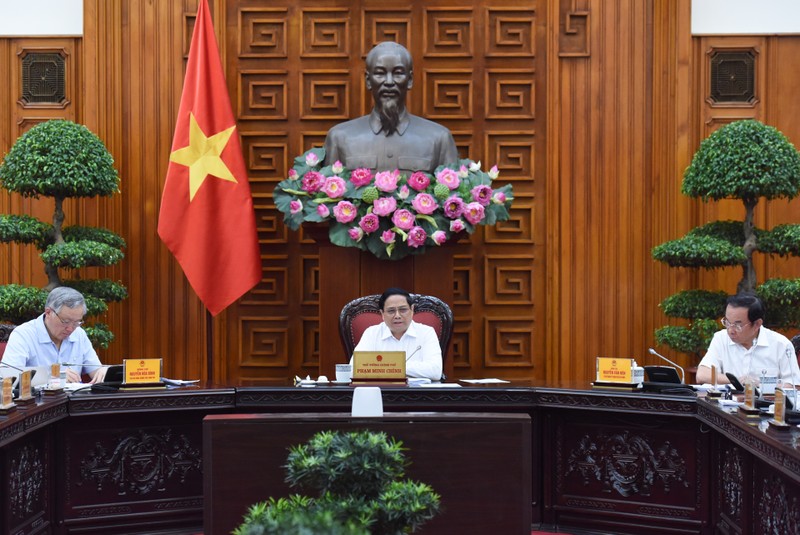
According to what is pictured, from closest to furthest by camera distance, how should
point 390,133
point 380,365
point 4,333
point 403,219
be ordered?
point 380,365
point 4,333
point 403,219
point 390,133

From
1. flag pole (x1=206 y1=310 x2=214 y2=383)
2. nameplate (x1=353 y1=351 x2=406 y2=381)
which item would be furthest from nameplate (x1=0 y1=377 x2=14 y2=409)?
flag pole (x1=206 y1=310 x2=214 y2=383)

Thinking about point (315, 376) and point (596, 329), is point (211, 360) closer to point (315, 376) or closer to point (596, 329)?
point (315, 376)

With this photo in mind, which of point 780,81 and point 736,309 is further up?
point 780,81

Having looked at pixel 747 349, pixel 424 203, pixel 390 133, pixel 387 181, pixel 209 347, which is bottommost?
pixel 209 347

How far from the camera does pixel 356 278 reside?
550 cm

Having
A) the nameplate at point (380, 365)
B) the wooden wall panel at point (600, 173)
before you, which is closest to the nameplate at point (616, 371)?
the nameplate at point (380, 365)

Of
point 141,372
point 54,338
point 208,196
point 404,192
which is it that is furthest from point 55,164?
point 404,192

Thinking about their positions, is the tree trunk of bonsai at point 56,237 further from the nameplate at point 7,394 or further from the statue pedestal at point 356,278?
the nameplate at point 7,394

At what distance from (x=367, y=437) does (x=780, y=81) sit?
16.2ft

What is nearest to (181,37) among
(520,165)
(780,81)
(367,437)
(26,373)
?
(520,165)

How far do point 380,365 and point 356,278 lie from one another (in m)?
1.47

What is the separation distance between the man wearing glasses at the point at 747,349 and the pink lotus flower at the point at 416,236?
1.57 meters

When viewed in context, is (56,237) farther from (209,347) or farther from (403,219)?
(403,219)

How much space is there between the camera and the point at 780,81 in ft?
20.2
